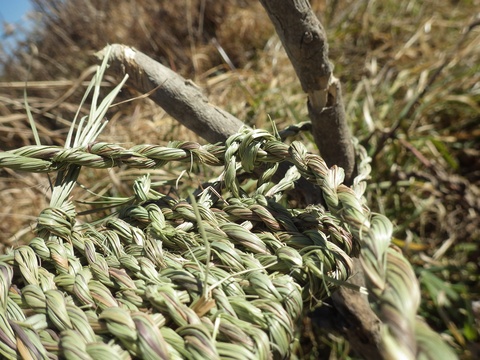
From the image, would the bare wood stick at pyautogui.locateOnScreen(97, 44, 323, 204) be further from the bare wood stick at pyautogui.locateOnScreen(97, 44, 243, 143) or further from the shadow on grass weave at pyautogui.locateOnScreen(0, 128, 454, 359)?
the shadow on grass weave at pyautogui.locateOnScreen(0, 128, 454, 359)

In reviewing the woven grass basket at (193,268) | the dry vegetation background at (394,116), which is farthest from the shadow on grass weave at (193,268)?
the dry vegetation background at (394,116)

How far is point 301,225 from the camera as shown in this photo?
363 mm

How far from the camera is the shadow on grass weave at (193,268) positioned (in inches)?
10.1

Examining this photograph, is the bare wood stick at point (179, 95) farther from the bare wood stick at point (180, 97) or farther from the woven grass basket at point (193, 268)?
the woven grass basket at point (193, 268)

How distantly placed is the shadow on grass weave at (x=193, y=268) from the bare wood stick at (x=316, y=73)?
0.47 feet

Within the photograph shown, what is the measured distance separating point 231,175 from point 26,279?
7.8 inches

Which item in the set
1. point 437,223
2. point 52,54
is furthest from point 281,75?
point 52,54

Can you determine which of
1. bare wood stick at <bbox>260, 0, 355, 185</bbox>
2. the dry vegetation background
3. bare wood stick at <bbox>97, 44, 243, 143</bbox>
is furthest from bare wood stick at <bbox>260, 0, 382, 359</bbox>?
the dry vegetation background

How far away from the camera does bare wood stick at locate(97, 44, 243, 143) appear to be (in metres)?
0.55

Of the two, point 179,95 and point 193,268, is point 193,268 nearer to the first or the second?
point 193,268

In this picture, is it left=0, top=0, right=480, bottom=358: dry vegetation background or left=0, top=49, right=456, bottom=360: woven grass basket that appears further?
left=0, top=0, right=480, bottom=358: dry vegetation background

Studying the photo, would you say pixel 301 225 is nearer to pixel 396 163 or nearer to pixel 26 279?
pixel 26 279

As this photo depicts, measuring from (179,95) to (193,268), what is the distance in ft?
0.98

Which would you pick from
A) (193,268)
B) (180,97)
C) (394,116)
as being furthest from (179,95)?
(394,116)
